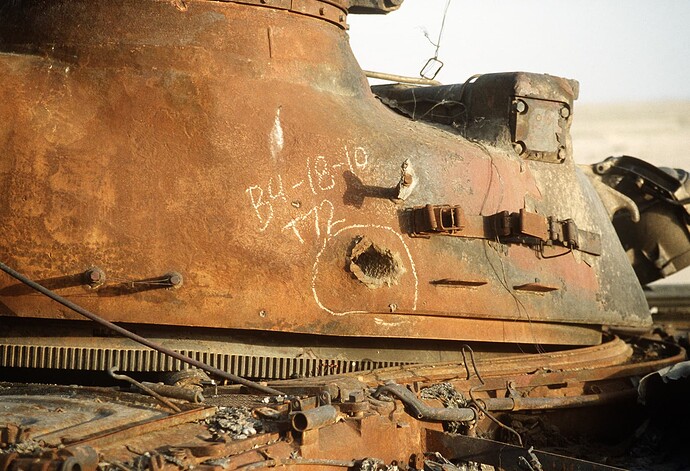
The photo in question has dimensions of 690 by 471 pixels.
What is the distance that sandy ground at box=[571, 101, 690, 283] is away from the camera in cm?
5094

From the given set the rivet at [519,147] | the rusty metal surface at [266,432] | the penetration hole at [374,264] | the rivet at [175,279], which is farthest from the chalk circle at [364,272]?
the rivet at [519,147]

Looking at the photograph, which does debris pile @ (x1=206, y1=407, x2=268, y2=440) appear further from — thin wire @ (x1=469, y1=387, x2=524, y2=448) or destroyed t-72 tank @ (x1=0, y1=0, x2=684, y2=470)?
thin wire @ (x1=469, y1=387, x2=524, y2=448)

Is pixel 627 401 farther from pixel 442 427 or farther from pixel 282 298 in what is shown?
pixel 282 298

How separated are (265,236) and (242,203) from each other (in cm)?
19

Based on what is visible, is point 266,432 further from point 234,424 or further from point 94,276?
point 94,276

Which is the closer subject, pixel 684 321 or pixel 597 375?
pixel 597 375

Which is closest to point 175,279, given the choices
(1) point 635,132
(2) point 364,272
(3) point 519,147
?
(2) point 364,272

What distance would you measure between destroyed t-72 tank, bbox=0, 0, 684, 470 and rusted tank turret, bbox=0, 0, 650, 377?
10 millimetres

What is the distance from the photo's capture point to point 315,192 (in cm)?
566

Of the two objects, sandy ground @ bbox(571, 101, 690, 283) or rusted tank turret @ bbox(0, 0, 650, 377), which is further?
sandy ground @ bbox(571, 101, 690, 283)

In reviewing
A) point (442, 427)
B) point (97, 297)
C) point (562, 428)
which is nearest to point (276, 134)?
point (97, 297)

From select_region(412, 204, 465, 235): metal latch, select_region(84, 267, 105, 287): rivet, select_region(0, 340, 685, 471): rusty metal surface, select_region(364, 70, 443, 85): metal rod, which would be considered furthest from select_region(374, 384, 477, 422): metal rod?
select_region(364, 70, 443, 85): metal rod

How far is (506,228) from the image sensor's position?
242 inches

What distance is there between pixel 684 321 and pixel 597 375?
4060 millimetres
